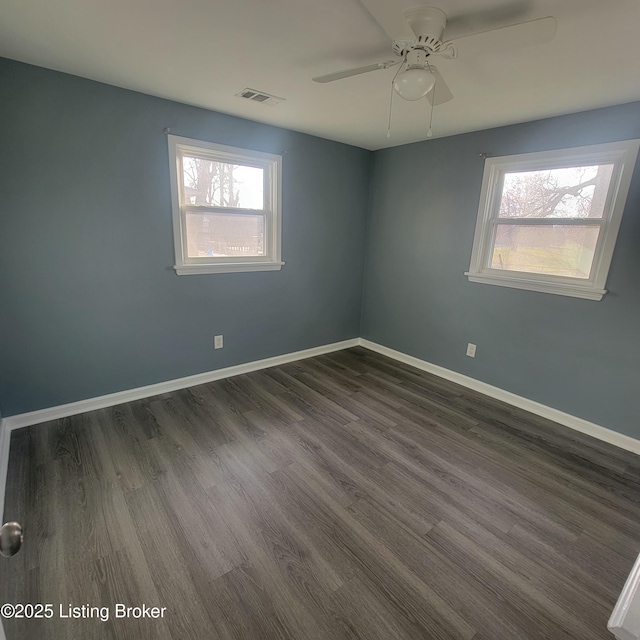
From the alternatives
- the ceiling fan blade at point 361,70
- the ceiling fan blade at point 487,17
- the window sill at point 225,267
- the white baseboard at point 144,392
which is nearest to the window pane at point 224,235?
the window sill at point 225,267

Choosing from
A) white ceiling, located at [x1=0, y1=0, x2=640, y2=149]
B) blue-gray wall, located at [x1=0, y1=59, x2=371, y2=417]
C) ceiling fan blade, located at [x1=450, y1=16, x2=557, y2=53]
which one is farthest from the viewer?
blue-gray wall, located at [x1=0, y1=59, x2=371, y2=417]

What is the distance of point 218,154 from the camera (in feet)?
9.70

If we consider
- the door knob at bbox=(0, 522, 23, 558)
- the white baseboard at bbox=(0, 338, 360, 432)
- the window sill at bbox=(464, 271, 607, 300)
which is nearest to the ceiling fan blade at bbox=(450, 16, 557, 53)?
the window sill at bbox=(464, 271, 607, 300)

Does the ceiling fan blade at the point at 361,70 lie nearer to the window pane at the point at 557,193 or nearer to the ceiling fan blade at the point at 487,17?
the ceiling fan blade at the point at 487,17

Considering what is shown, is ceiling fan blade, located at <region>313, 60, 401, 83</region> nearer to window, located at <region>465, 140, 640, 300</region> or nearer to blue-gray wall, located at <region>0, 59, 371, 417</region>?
blue-gray wall, located at <region>0, 59, 371, 417</region>

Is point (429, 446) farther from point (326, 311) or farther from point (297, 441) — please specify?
point (326, 311)

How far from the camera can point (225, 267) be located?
10.4 feet

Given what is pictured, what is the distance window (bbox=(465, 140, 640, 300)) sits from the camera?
2461 mm

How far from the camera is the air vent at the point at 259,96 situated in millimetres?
2387

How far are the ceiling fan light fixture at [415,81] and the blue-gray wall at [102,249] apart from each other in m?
1.56

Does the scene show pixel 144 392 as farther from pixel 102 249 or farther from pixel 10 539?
pixel 10 539

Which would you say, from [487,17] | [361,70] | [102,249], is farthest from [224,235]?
[487,17]

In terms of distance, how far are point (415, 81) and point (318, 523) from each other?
2149 mm

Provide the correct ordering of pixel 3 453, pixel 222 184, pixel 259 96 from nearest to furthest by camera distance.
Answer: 1. pixel 3 453
2. pixel 259 96
3. pixel 222 184
